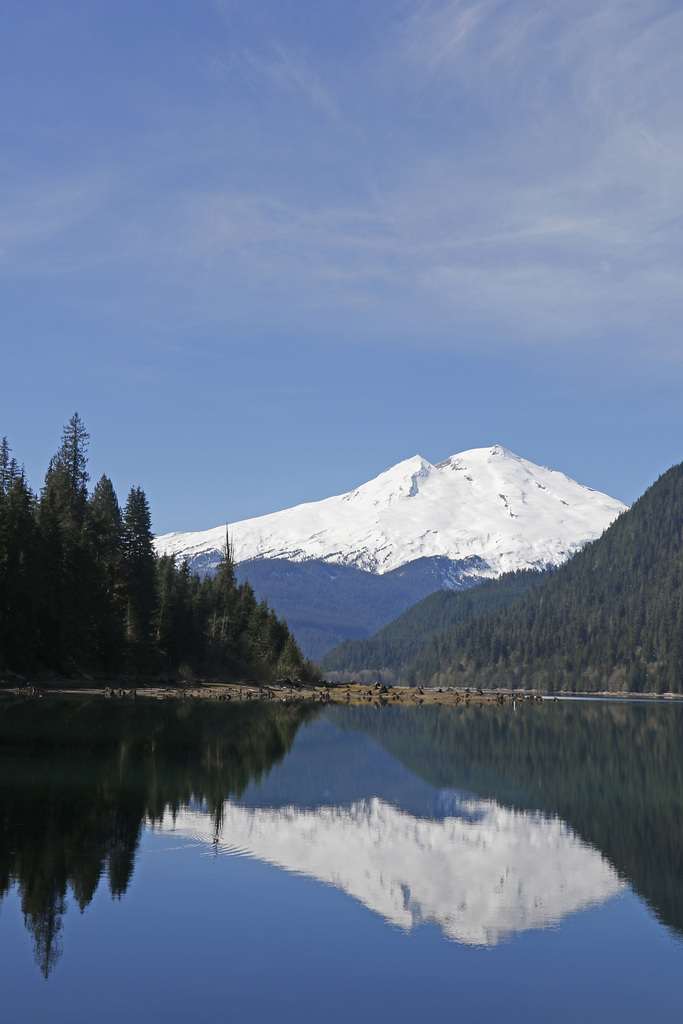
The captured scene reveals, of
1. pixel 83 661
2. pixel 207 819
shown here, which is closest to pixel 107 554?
pixel 83 661

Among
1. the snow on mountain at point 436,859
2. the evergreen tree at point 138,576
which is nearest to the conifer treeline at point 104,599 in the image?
the evergreen tree at point 138,576

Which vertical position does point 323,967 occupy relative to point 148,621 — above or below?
below

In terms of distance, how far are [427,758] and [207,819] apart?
23257 millimetres

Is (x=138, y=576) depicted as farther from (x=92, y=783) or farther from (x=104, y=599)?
(x=92, y=783)

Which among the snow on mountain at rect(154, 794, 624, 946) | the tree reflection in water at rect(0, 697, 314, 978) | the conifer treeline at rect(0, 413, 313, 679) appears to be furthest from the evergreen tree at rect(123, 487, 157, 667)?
the snow on mountain at rect(154, 794, 624, 946)

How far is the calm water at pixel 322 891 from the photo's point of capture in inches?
504

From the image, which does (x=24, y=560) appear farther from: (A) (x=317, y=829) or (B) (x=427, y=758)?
(A) (x=317, y=829)

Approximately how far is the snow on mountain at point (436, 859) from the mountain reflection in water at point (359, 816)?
2.5 inches

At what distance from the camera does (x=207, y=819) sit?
24844 mm

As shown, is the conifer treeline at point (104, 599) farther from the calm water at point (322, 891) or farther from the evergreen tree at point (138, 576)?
the calm water at point (322, 891)

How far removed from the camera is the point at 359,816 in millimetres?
27375

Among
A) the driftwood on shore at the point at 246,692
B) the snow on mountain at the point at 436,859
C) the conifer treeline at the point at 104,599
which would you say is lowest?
the snow on mountain at the point at 436,859

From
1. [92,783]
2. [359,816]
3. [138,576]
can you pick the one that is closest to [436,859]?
[359,816]

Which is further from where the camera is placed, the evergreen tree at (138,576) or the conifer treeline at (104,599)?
the evergreen tree at (138,576)
